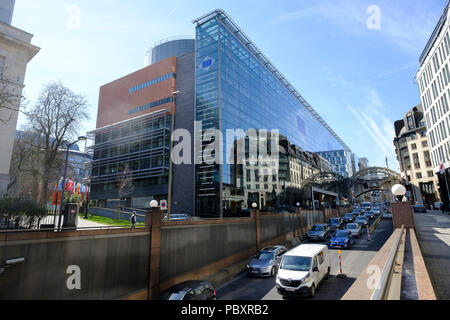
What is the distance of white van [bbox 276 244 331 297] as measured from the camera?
1127 cm

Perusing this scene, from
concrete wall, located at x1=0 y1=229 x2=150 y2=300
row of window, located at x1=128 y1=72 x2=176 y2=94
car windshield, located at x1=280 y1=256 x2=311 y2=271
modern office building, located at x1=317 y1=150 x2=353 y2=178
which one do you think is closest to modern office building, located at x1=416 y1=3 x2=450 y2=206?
modern office building, located at x1=317 y1=150 x2=353 y2=178

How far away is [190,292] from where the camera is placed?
9867 millimetres

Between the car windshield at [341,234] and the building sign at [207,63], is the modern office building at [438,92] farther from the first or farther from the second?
the building sign at [207,63]

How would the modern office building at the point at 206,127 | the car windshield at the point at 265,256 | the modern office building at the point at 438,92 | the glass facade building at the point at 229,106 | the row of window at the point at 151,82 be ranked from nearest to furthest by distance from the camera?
1. the car windshield at the point at 265,256
2. the glass facade building at the point at 229,106
3. the modern office building at the point at 206,127
4. the modern office building at the point at 438,92
5. the row of window at the point at 151,82

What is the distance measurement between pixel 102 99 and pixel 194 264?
59.7 m

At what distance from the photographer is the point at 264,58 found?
54031 mm

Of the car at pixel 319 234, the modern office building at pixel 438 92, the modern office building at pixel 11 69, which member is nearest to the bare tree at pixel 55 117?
the modern office building at pixel 11 69

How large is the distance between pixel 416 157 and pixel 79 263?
9553 centimetres

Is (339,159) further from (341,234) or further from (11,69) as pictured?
(11,69)

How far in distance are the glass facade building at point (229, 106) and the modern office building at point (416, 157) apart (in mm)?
49586

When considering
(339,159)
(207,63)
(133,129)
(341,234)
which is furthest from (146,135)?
(339,159)

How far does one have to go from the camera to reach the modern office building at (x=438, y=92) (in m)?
40.9

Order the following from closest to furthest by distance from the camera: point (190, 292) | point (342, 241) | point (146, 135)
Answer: point (190, 292), point (342, 241), point (146, 135)
